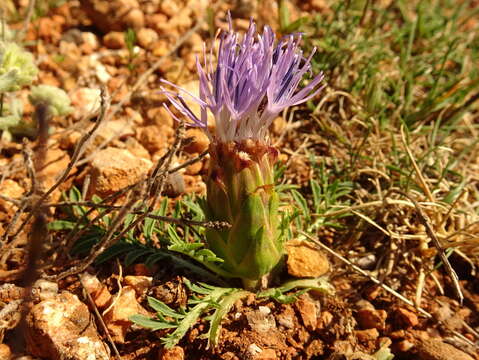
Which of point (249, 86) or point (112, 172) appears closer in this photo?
point (249, 86)

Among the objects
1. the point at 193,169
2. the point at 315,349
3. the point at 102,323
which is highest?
the point at 193,169

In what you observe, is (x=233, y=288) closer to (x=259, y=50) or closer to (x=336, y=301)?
(x=336, y=301)

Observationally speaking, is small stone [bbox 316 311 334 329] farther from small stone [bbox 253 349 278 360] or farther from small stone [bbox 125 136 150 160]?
small stone [bbox 125 136 150 160]

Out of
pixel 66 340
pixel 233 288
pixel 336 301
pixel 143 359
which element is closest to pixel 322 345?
pixel 336 301

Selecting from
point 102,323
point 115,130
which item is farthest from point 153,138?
point 102,323

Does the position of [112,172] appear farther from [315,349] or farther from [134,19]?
[134,19]

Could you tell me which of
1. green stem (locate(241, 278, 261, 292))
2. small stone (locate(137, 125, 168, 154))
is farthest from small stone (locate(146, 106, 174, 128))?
green stem (locate(241, 278, 261, 292))
